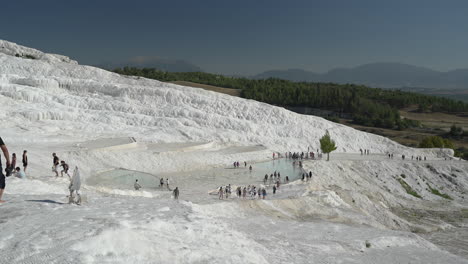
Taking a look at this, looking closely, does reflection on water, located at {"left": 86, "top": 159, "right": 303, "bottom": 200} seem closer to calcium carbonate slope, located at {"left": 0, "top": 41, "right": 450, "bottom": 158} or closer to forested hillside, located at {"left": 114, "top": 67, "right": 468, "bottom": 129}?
calcium carbonate slope, located at {"left": 0, "top": 41, "right": 450, "bottom": 158}

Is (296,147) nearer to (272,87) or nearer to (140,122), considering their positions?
(140,122)

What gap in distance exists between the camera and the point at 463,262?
47.5ft

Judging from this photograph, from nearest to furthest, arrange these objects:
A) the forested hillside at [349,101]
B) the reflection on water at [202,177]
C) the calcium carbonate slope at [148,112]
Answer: the reflection on water at [202,177], the calcium carbonate slope at [148,112], the forested hillside at [349,101]

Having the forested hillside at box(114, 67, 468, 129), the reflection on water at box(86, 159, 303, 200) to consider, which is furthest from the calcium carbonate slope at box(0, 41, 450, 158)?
the forested hillside at box(114, 67, 468, 129)

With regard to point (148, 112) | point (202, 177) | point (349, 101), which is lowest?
point (202, 177)

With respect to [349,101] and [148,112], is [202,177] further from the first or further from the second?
[349,101]

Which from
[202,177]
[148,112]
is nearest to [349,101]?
[148,112]

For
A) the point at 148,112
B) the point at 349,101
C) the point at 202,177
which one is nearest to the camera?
the point at 202,177

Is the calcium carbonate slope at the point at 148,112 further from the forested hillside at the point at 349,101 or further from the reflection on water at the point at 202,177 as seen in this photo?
the forested hillside at the point at 349,101

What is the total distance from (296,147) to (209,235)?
1400 inches

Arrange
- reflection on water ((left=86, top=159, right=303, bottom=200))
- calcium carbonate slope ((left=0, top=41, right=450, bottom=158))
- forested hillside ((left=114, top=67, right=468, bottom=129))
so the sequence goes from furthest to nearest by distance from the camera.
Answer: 1. forested hillside ((left=114, top=67, right=468, bottom=129))
2. calcium carbonate slope ((left=0, top=41, right=450, bottom=158))
3. reflection on water ((left=86, top=159, right=303, bottom=200))

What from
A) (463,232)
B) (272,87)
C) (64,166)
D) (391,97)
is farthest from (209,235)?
(391,97)

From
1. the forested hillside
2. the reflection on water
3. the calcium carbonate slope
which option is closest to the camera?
the reflection on water

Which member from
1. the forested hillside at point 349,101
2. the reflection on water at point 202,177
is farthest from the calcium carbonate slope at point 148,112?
the forested hillside at point 349,101
